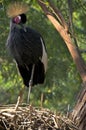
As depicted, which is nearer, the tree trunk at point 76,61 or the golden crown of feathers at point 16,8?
the tree trunk at point 76,61

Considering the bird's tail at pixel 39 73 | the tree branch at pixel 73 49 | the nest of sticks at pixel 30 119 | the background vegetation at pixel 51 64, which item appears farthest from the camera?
the background vegetation at pixel 51 64

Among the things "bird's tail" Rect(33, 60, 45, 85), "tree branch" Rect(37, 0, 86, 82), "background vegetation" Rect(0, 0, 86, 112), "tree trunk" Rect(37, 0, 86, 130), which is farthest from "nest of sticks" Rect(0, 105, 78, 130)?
"background vegetation" Rect(0, 0, 86, 112)

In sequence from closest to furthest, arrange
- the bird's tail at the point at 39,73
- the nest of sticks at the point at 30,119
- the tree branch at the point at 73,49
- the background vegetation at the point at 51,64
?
the nest of sticks at the point at 30,119 → the tree branch at the point at 73,49 → the bird's tail at the point at 39,73 → the background vegetation at the point at 51,64

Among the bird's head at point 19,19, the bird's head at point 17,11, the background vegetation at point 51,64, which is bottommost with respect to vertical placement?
the background vegetation at point 51,64

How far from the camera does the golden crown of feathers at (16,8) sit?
5973 millimetres

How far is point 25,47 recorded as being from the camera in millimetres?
6055

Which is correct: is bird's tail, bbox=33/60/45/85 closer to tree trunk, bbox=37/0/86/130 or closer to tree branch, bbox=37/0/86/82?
tree trunk, bbox=37/0/86/130

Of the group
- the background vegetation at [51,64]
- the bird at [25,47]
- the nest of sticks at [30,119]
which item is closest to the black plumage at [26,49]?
the bird at [25,47]

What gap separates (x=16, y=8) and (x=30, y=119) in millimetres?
2126

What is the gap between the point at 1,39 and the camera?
835cm

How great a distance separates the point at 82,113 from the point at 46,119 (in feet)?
2.53

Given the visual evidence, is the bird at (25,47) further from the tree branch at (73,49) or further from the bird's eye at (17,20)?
the tree branch at (73,49)

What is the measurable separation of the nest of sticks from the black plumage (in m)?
1.79

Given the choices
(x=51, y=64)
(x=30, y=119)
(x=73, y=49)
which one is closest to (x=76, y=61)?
(x=73, y=49)
